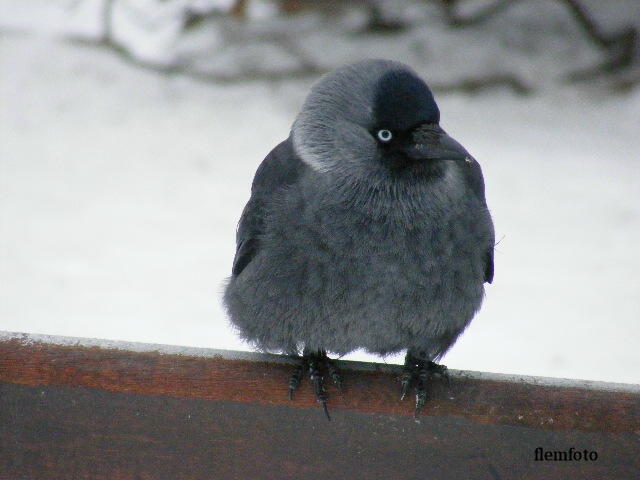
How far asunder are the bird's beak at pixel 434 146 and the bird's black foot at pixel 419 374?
0.57m

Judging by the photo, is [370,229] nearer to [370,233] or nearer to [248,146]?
[370,233]

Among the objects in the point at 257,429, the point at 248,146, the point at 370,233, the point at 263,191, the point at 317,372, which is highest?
the point at 248,146

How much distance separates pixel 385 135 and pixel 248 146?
480 centimetres

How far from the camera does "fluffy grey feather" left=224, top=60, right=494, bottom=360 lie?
2652 mm

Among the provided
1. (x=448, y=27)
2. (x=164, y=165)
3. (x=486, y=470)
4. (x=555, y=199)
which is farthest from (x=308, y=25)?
(x=486, y=470)

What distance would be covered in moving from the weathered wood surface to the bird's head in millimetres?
659

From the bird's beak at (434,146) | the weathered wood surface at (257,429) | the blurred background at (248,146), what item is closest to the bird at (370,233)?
the bird's beak at (434,146)

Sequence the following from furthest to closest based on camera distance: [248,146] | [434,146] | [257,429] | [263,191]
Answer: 1. [248,146]
2. [263,191]
3. [434,146]
4. [257,429]

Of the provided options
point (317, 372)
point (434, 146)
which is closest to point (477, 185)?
point (434, 146)

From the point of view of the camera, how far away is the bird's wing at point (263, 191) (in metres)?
2.85

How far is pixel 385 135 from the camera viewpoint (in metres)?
2.68

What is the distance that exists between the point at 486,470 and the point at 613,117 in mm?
5908

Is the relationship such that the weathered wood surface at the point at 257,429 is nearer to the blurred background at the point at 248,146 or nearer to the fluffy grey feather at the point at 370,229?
the fluffy grey feather at the point at 370,229

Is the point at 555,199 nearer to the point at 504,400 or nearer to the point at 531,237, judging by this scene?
the point at 531,237
